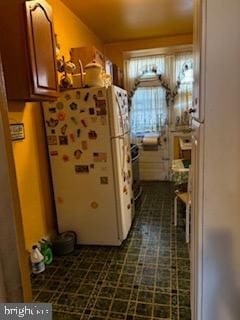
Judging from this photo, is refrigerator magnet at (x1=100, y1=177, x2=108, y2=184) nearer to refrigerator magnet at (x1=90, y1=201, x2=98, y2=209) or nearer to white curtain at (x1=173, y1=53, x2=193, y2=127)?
refrigerator magnet at (x1=90, y1=201, x2=98, y2=209)

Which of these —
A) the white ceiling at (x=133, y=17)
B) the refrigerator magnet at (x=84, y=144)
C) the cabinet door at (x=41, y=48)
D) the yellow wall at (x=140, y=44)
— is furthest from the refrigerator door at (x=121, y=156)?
the yellow wall at (x=140, y=44)

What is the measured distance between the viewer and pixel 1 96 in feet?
2.40

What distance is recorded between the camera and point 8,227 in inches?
28.1

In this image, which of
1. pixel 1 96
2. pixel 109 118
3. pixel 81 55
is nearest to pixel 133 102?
pixel 81 55

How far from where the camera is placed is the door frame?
703mm

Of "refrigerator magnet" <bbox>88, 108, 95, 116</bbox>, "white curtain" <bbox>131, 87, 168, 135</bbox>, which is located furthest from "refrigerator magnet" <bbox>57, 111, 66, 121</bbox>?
"white curtain" <bbox>131, 87, 168, 135</bbox>

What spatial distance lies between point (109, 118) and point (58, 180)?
83cm

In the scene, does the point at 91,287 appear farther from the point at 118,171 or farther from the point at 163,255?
the point at 118,171

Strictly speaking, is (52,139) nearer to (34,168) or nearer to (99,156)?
(34,168)

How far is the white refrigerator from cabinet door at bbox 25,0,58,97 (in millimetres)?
282

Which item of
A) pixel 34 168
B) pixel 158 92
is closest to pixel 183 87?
pixel 158 92

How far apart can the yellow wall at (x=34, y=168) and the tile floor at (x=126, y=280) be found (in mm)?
396

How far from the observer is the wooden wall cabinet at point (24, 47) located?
176 cm

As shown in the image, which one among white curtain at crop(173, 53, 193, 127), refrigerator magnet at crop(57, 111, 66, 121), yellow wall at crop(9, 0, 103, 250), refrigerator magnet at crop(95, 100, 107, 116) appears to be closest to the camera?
yellow wall at crop(9, 0, 103, 250)
